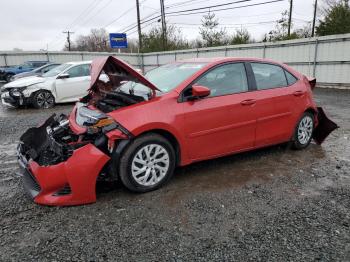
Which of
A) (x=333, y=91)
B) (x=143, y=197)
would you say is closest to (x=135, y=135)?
(x=143, y=197)

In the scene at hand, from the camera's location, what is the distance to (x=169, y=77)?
4383 mm

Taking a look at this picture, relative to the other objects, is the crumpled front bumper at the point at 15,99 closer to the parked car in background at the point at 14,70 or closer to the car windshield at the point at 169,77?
the car windshield at the point at 169,77

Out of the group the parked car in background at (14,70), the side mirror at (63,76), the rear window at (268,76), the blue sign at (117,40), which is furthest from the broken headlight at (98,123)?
the blue sign at (117,40)

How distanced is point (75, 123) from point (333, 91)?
12621 millimetres

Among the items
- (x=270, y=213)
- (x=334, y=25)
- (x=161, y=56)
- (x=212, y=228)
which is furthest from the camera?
(x=161, y=56)

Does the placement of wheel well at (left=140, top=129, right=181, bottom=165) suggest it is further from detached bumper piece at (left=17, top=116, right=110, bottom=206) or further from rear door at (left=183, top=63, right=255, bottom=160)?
detached bumper piece at (left=17, top=116, right=110, bottom=206)

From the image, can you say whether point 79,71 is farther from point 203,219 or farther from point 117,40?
point 117,40

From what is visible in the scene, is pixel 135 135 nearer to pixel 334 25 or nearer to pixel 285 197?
pixel 285 197

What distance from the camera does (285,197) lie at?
3.64 metres

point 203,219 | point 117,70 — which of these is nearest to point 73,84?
point 117,70

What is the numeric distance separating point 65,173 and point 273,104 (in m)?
3.03

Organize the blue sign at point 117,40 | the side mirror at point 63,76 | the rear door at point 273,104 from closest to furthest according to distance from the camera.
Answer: the rear door at point 273,104
the side mirror at point 63,76
the blue sign at point 117,40

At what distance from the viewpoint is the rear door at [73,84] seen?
10609mm

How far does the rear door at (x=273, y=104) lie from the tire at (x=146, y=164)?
1.52 m
